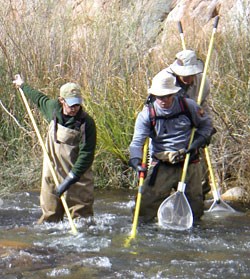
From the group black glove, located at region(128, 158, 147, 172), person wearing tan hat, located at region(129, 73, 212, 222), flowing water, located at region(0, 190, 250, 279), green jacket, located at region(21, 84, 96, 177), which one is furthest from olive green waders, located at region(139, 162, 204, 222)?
green jacket, located at region(21, 84, 96, 177)

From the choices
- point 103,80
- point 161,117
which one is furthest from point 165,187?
point 103,80

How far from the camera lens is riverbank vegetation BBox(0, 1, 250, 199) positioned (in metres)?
10.1

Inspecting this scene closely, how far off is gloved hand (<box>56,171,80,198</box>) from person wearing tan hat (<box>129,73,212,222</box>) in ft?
1.86

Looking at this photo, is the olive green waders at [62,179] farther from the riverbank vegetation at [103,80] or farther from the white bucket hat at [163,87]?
the riverbank vegetation at [103,80]

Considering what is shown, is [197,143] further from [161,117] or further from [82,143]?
[82,143]

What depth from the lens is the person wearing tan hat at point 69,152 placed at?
7.90 m

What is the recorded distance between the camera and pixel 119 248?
24.9 feet

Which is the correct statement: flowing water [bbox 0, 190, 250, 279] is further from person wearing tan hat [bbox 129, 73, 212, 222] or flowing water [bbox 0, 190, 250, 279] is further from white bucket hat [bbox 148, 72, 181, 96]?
white bucket hat [bbox 148, 72, 181, 96]

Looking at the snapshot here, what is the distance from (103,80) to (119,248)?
13.1ft

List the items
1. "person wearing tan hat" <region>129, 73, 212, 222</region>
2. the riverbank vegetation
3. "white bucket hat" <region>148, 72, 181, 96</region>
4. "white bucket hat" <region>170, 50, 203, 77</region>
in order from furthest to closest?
the riverbank vegetation → "white bucket hat" <region>170, 50, 203, 77</region> → "person wearing tan hat" <region>129, 73, 212, 222</region> → "white bucket hat" <region>148, 72, 181, 96</region>

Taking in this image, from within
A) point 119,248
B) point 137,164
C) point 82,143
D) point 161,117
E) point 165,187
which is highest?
point 161,117

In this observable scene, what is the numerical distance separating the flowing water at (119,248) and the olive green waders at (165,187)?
19cm

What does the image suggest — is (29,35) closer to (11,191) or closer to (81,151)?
(11,191)

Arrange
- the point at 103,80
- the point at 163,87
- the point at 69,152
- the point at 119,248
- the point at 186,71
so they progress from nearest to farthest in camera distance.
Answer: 1. the point at 119,248
2. the point at 163,87
3. the point at 69,152
4. the point at 186,71
5. the point at 103,80
